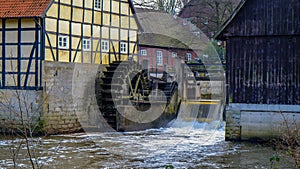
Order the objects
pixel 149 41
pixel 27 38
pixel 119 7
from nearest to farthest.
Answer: pixel 27 38
pixel 119 7
pixel 149 41

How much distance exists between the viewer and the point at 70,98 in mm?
18234

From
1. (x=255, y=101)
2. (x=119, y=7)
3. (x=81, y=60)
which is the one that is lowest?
(x=255, y=101)

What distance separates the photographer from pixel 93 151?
46.1 ft

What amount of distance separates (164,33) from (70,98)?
12.8 metres

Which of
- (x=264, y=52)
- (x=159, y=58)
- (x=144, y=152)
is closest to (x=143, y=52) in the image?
(x=159, y=58)

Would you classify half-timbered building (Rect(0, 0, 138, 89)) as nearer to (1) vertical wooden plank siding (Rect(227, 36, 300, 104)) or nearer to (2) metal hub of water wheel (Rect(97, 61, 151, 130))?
(2) metal hub of water wheel (Rect(97, 61, 151, 130))

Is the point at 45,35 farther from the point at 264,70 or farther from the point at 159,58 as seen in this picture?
the point at 159,58

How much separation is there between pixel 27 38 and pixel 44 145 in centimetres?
412

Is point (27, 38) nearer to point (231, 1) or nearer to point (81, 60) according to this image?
point (81, 60)

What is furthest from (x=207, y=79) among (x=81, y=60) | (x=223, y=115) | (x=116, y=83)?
(x=81, y=60)

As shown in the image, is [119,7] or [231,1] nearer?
[119,7]

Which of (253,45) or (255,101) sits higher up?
(253,45)

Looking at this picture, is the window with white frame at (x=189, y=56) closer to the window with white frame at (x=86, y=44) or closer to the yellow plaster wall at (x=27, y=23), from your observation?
the window with white frame at (x=86, y=44)

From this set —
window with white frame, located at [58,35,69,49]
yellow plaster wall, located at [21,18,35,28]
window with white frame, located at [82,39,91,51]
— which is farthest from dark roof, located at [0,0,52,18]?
window with white frame, located at [82,39,91,51]
